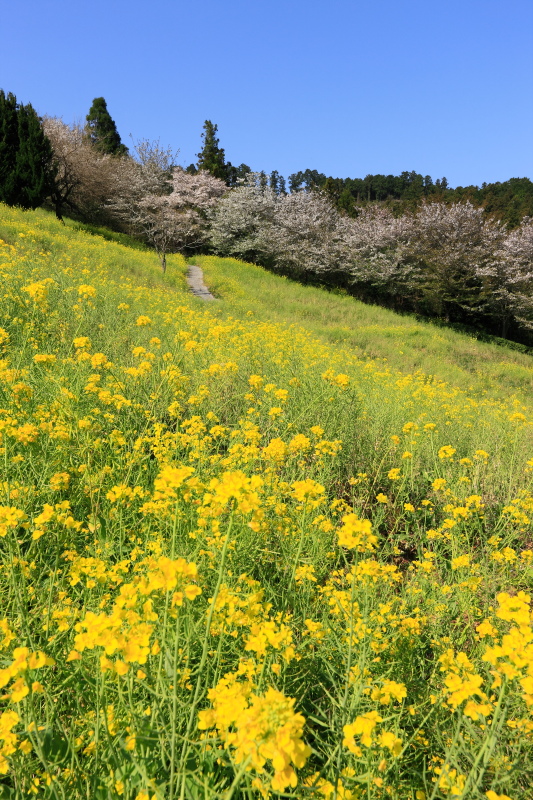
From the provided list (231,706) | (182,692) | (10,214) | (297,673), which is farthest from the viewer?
(10,214)

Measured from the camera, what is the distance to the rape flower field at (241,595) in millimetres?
1134

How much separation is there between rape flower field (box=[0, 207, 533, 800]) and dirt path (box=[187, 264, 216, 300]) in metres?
10.1

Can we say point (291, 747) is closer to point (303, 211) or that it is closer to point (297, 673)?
point (297, 673)

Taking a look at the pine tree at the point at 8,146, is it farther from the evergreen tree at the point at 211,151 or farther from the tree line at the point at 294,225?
the evergreen tree at the point at 211,151

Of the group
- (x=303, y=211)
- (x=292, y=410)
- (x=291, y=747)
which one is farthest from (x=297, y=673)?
(x=303, y=211)

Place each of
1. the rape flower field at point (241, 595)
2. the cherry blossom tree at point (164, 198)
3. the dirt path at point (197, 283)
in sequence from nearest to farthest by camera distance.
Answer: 1. the rape flower field at point (241, 595)
2. the dirt path at point (197, 283)
3. the cherry blossom tree at point (164, 198)

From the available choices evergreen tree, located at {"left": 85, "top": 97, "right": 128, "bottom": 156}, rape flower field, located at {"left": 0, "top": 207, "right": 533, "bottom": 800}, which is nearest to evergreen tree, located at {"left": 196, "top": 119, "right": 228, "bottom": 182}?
evergreen tree, located at {"left": 85, "top": 97, "right": 128, "bottom": 156}

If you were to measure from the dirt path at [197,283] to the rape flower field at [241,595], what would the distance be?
10.1m

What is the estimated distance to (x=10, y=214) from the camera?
1312 cm

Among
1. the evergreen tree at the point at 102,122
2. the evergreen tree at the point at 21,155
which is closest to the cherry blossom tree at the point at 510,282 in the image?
the evergreen tree at the point at 21,155

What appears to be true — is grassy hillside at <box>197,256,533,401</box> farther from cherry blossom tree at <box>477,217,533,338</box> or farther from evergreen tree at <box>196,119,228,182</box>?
evergreen tree at <box>196,119,228,182</box>

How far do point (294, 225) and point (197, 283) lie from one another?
10.1m

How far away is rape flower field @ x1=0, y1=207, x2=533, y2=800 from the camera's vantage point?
1.13 metres

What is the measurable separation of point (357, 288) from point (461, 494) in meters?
23.9
